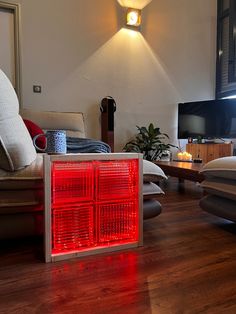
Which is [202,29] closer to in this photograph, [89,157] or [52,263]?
[89,157]

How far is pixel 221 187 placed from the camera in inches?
63.8

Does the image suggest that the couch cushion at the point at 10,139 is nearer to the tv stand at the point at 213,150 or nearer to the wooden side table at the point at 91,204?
the wooden side table at the point at 91,204

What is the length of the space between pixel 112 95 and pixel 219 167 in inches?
84.4

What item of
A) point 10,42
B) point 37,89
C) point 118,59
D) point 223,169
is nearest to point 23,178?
point 223,169

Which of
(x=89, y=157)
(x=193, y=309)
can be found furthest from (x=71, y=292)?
(x=89, y=157)

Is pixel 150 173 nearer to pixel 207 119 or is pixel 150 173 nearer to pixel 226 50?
pixel 207 119

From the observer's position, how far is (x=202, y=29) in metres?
4.02

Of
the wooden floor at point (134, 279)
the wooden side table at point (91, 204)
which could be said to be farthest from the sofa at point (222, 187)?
the wooden side table at point (91, 204)

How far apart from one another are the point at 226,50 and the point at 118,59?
5.36ft

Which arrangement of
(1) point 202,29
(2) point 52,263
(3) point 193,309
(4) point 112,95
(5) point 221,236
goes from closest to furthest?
(3) point 193,309, (2) point 52,263, (5) point 221,236, (4) point 112,95, (1) point 202,29

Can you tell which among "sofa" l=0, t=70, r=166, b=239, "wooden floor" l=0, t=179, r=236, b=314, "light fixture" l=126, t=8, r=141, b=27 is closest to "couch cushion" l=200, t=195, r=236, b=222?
"wooden floor" l=0, t=179, r=236, b=314

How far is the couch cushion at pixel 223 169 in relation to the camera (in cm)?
153

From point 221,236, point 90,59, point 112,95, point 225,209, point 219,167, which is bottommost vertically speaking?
point 221,236

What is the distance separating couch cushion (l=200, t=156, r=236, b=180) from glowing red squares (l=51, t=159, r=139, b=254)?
0.54 metres
